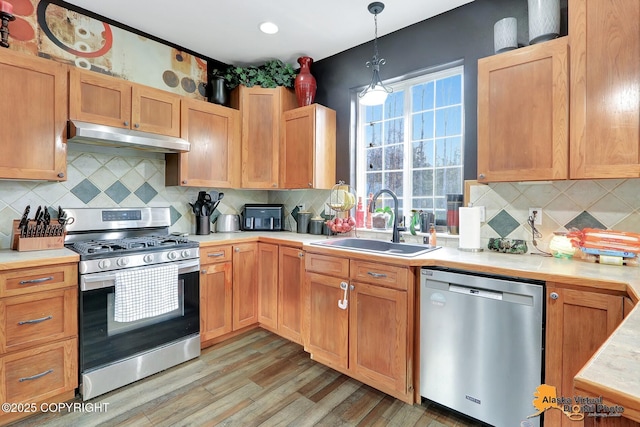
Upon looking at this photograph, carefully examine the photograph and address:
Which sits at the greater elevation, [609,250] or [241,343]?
[609,250]

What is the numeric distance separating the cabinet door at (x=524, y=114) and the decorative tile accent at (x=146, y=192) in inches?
106

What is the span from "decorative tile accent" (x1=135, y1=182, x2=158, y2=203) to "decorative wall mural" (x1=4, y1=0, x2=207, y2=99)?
93 centimetres

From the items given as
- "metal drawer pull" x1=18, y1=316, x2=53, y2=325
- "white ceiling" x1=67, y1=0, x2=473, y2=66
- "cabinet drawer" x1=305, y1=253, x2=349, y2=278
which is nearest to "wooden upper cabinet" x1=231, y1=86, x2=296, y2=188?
"white ceiling" x1=67, y1=0, x2=473, y2=66

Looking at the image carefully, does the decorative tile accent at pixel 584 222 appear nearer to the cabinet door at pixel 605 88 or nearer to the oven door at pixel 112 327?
the cabinet door at pixel 605 88

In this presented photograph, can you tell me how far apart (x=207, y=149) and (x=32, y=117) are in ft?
3.94

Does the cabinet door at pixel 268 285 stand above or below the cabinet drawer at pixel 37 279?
below

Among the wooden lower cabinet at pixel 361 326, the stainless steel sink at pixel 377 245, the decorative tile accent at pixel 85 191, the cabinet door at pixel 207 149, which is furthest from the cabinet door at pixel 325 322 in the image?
the decorative tile accent at pixel 85 191

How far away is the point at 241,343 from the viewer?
8.74 ft

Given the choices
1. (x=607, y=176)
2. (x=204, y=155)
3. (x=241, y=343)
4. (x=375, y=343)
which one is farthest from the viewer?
(x=204, y=155)

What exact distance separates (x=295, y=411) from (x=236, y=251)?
1351 mm

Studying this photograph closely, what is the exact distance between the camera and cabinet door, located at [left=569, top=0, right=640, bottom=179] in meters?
1.49

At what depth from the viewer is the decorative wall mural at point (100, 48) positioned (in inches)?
84.5

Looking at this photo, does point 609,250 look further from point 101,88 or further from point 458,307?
point 101,88

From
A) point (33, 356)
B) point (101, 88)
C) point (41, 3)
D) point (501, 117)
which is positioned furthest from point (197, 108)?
point (501, 117)
